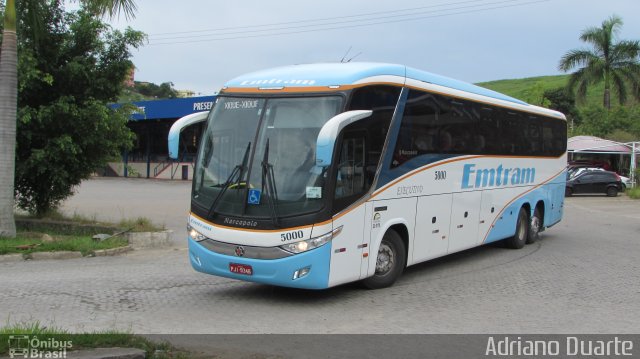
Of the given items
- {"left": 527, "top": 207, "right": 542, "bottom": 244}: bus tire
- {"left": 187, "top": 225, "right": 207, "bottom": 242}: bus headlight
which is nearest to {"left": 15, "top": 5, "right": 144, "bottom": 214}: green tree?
{"left": 187, "top": 225, "right": 207, "bottom": 242}: bus headlight

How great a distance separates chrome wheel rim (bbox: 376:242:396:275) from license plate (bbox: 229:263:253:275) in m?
2.14

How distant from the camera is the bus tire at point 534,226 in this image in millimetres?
14586

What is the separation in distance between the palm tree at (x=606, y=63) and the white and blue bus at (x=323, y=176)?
41.6 meters

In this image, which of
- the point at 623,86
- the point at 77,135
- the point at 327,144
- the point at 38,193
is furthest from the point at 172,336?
the point at 623,86

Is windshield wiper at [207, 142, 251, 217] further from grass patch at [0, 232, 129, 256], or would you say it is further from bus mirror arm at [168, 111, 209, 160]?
grass patch at [0, 232, 129, 256]

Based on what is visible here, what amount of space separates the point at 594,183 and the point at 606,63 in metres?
16.5

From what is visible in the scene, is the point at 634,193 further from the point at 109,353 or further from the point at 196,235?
the point at 109,353

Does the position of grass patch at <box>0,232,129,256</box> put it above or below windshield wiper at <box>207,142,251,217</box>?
below

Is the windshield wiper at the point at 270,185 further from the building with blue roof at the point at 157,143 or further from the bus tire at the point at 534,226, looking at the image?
the building with blue roof at the point at 157,143

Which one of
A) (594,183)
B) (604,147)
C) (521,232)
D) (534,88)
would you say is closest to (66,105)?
(521,232)

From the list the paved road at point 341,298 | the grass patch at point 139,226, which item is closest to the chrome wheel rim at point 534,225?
the paved road at point 341,298

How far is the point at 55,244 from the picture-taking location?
455 inches

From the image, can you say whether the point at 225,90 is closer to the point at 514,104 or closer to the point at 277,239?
the point at 277,239

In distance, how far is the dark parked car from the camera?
3475cm
